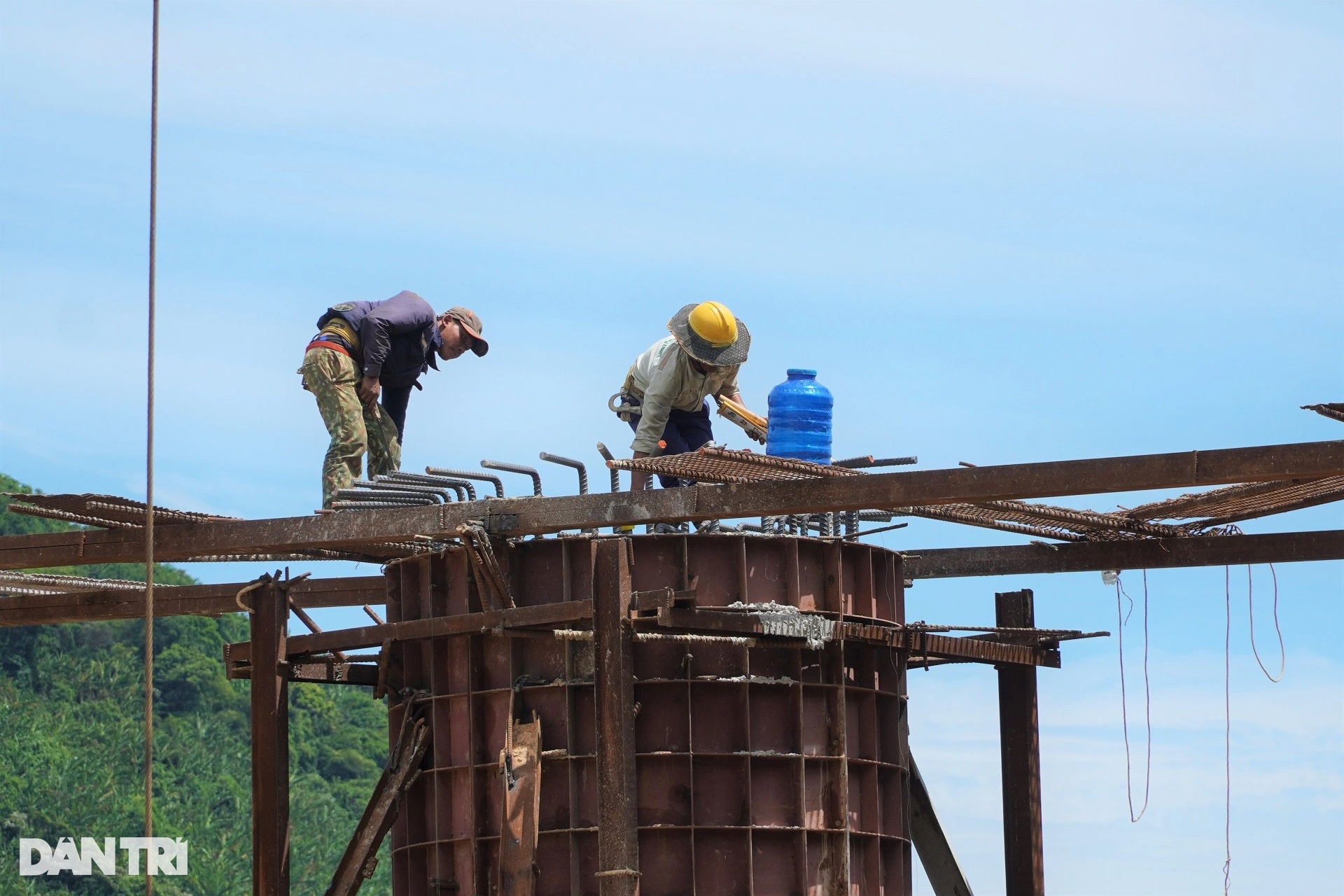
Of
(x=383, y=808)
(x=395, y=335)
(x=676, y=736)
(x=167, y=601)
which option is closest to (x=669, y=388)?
(x=395, y=335)

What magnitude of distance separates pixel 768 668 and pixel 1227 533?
5.12 meters

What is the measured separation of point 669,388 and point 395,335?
9.09 ft

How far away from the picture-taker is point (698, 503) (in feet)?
56.4

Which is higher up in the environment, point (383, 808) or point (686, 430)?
point (686, 430)

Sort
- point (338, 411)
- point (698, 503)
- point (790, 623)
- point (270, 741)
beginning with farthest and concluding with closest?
point (338, 411) < point (270, 741) < point (790, 623) < point (698, 503)

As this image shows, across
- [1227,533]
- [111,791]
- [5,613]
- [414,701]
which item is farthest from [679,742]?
[111,791]

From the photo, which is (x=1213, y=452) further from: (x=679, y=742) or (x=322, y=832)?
(x=322, y=832)

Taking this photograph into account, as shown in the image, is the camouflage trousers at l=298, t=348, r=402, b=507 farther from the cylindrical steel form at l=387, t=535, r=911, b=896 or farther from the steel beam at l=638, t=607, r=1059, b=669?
the steel beam at l=638, t=607, r=1059, b=669

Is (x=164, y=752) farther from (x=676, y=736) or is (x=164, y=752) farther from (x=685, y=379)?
(x=676, y=736)

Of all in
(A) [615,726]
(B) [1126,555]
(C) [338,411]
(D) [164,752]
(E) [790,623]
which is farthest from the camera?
(D) [164,752]

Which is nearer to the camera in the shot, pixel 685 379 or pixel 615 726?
pixel 615 726

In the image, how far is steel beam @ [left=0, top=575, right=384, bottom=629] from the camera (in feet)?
69.8

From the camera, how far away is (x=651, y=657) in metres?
18.3

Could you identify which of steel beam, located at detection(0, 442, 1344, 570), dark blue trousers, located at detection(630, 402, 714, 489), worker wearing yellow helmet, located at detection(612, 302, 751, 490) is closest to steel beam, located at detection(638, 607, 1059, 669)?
steel beam, located at detection(0, 442, 1344, 570)
